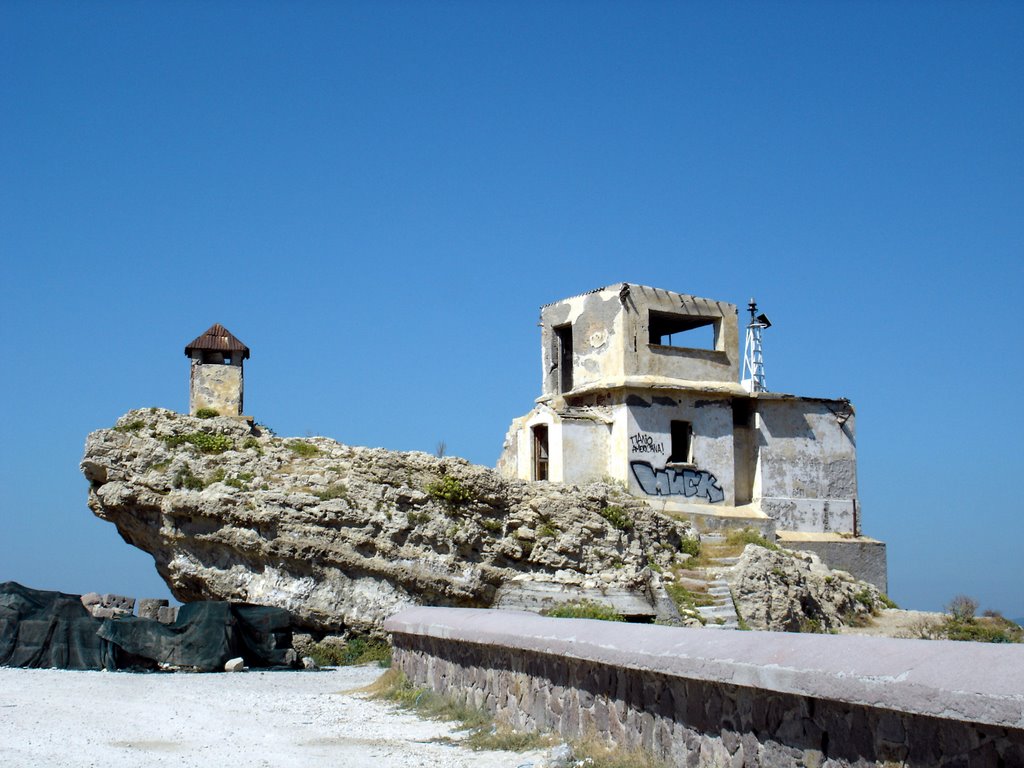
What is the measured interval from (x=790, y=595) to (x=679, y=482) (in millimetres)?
6064

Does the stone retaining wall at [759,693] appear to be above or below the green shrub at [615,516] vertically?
below

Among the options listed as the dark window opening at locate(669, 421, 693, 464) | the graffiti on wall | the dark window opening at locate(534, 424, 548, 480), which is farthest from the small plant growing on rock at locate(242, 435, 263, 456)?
the dark window opening at locate(669, 421, 693, 464)

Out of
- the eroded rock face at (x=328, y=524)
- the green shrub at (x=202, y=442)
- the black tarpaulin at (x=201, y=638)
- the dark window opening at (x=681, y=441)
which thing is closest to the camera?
the black tarpaulin at (x=201, y=638)

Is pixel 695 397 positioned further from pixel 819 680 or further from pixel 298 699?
pixel 819 680

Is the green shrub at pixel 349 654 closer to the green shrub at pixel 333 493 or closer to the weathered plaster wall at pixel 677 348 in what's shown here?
the green shrub at pixel 333 493

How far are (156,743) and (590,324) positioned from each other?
19.2m

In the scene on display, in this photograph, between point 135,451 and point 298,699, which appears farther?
point 135,451

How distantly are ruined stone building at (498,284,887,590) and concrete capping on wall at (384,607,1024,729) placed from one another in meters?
16.6

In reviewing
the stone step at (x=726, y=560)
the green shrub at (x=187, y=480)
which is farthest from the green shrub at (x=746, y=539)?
the green shrub at (x=187, y=480)

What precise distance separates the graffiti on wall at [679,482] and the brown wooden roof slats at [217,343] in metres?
9.65

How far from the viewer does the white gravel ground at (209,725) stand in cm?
933

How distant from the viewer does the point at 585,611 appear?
56.6 ft

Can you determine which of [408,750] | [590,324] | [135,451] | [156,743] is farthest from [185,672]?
[590,324]

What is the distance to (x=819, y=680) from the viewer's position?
20.9ft
